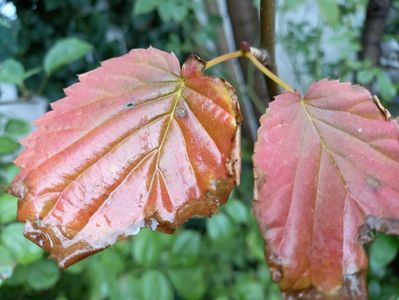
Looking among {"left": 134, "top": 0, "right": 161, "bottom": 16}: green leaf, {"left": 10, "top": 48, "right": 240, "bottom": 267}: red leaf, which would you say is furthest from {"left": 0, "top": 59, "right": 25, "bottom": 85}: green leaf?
{"left": 10, "top": 48, "right": 240, "bottom": 267}: red leaf

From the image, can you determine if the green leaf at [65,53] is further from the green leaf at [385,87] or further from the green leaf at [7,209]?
the green leaf at [385,87]

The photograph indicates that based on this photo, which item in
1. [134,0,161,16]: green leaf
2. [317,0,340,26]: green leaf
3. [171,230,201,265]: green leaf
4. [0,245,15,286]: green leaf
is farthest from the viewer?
[134,0,161,16]: green leaf

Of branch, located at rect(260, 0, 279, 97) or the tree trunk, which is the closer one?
branch, located at rect(260, 0, 279, 97)

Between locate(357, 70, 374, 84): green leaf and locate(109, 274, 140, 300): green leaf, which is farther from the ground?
locate(357, 70, 374, 84): green leaf

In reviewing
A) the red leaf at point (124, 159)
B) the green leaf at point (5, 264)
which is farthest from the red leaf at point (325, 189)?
the green leaf at point (5, 264)

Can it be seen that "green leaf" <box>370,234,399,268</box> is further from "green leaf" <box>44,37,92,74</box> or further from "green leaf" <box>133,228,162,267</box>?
"green leaf" <box>44,37,92,74</box>

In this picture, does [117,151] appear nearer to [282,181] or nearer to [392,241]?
[282,181]
